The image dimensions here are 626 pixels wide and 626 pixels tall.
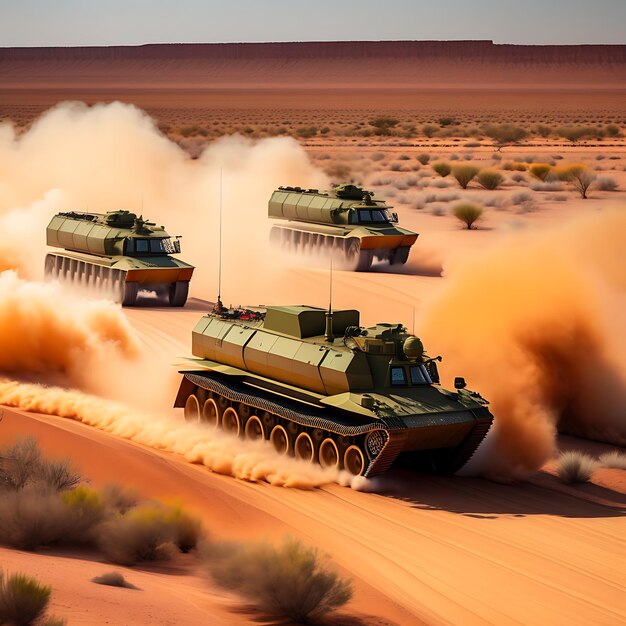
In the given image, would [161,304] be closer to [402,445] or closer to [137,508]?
[402,445]

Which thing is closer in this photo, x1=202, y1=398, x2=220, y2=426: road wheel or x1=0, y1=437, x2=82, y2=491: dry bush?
x1=0, y1=437, x2=82, y2=491: dry bush

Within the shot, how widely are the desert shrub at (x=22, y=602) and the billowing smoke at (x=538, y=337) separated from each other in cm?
1062

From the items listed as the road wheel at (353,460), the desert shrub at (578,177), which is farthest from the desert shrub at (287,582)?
the desert shrub at (578,177)

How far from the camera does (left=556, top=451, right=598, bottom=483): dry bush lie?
17312mm

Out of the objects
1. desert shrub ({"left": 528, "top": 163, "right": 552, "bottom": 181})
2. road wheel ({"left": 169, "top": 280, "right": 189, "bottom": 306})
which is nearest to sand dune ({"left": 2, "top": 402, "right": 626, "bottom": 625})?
road wheel ({"left": 169, "top": 280, "right": 189, "bottom": 306})

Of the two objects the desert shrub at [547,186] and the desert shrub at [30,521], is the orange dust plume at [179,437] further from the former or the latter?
the desert shrub at [547,186]

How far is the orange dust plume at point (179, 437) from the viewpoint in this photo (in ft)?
54.2

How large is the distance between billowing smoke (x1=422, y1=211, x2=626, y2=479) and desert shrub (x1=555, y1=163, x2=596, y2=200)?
2939 centimetres

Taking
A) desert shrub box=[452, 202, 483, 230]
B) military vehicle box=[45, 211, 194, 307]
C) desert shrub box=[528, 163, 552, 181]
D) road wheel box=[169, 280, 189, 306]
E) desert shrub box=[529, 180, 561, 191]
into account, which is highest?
desert shrub box=[528, 163, 552, 181]

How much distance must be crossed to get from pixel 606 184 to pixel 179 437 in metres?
38.9

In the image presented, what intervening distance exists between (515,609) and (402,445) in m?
4.16

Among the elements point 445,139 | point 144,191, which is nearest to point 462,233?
point 144,191

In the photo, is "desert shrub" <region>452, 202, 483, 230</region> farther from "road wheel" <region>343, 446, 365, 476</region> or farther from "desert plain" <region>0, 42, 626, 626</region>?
"road wheel" <region>343, 446, 365, 476</region>

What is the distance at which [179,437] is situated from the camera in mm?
18047
